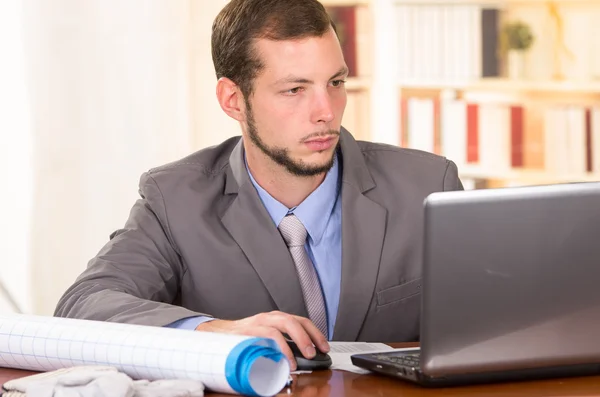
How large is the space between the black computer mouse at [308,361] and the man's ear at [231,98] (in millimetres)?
769

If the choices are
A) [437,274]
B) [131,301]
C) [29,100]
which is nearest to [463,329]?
[437,274]

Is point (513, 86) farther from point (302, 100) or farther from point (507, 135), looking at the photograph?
point (302, 100)

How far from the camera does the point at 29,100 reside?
330 cm

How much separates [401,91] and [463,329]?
10.1ft

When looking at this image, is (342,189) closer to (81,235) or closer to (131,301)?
(131,301)

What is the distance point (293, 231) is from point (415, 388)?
2.30 feet

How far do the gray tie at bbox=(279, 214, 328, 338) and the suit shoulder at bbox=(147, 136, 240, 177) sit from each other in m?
0.23

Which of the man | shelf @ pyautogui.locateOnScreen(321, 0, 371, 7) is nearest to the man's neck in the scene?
the man

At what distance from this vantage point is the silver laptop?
3.85ft

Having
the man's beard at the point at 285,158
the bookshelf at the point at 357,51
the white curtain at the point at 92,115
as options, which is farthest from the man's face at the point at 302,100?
the bookshelf at the point at 357,51

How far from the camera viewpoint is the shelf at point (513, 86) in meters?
3.83

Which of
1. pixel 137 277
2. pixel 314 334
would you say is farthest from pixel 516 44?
pixel 314 334

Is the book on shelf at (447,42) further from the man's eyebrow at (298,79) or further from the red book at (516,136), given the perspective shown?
the man's eyebrow at (298,79)

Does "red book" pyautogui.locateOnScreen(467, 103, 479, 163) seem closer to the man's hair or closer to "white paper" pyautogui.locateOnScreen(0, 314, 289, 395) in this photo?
the man's hair
